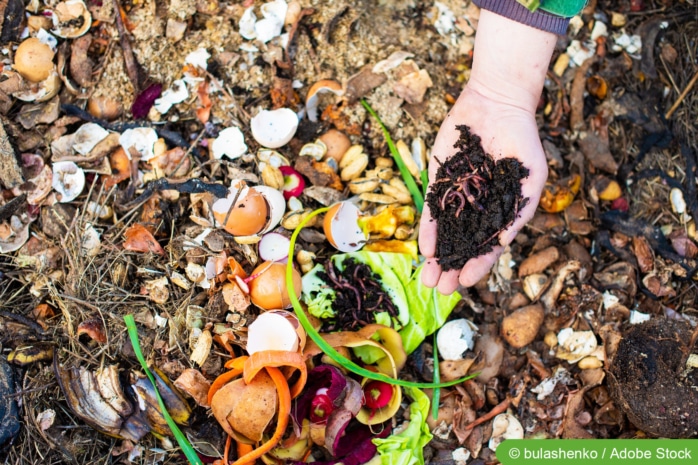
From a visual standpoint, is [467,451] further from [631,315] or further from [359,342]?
[631,315]

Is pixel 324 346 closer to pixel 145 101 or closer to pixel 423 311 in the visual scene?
pixel 423 311

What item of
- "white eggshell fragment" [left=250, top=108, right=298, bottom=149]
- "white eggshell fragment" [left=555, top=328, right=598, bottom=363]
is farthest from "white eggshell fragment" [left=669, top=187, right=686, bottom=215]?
"white eggshell fragment" [left=250, top=108, right=298, bottom=149]

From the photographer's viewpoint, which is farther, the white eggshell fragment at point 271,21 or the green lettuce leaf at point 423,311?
the white eggshell fragment at point 271,21

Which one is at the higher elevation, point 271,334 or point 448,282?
point 448,282

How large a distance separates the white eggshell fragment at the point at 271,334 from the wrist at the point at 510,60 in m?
1.33

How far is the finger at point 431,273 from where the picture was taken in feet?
8.04

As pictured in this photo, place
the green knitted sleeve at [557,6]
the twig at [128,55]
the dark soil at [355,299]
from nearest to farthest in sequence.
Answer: the green knitted sleeve at [557,6] < the dark soil at [355,299] < the twig at [128,55]

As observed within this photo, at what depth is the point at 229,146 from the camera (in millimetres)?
2729

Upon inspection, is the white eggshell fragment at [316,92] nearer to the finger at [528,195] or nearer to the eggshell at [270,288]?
the eggshell at [270,288]

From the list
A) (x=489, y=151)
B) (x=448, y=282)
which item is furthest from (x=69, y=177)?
(x=489, y=151)

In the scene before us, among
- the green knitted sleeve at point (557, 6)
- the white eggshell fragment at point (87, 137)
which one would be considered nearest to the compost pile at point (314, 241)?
the white eggshell fragment at point (87, 137)

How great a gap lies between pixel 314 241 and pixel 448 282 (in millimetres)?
659

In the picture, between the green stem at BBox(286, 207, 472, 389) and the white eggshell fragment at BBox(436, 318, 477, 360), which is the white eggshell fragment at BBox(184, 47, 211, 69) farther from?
the white eggshell fragment at BBox(436, 318, 477, 360)

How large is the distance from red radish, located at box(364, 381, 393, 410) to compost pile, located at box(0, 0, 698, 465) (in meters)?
0.02
